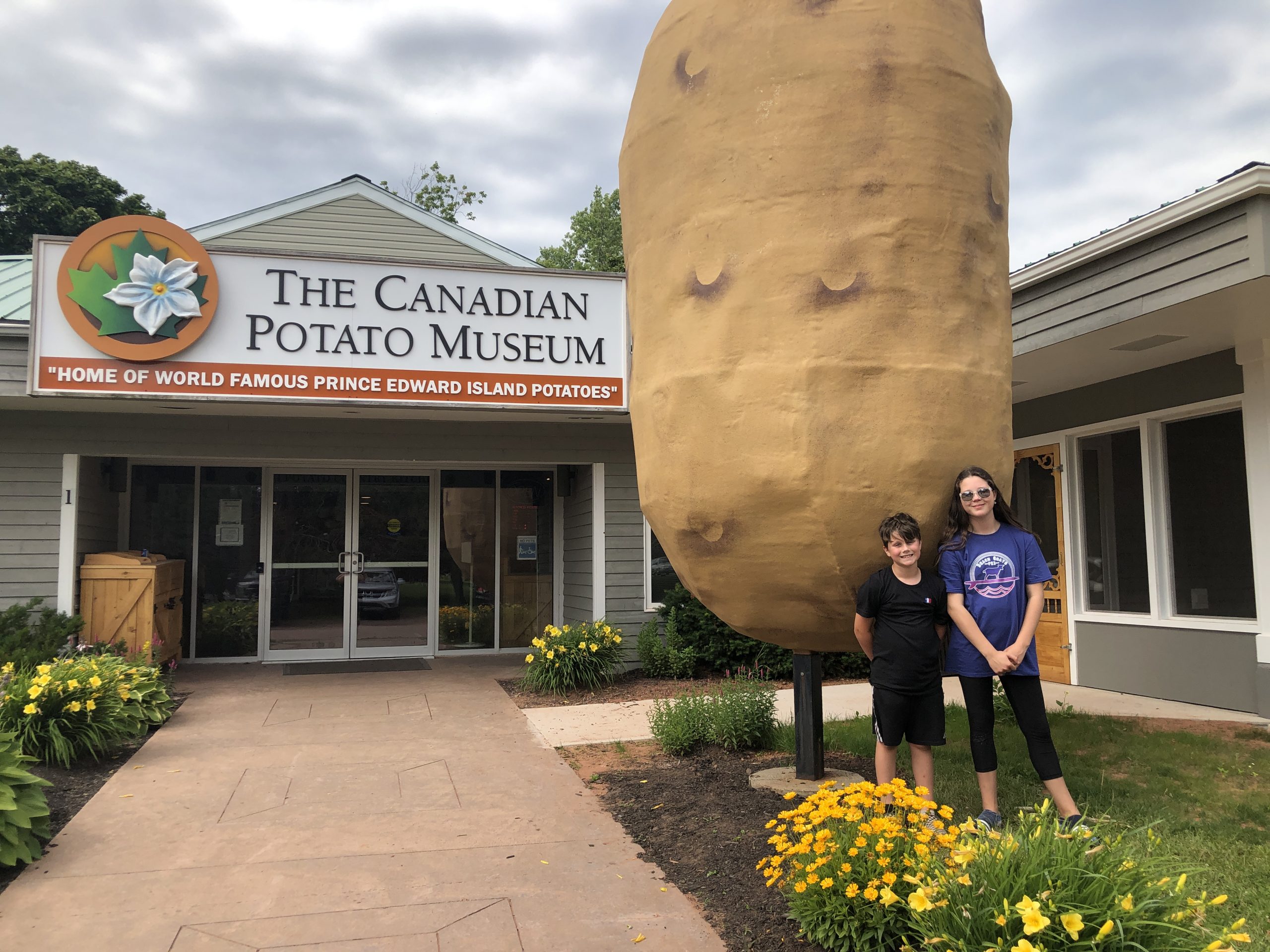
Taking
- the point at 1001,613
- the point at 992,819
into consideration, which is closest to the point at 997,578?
the point at 1001,613

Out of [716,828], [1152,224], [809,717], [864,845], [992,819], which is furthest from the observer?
[1152,224]

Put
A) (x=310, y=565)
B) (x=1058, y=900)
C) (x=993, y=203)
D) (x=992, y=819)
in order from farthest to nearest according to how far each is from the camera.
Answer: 1. (x=310, y=565)
2. (x=992, y=819)
3. (x=993, y=203)
4. (x=1058, y=900)

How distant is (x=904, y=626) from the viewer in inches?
146

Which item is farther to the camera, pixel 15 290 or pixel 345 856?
pixel 15 290

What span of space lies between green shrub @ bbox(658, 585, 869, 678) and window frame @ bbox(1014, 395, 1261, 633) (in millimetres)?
2283

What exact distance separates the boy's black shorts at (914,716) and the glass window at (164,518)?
891cm

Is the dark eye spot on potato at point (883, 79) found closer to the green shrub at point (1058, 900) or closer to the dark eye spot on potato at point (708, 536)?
the dark eye spot on potato at point (708, 536)

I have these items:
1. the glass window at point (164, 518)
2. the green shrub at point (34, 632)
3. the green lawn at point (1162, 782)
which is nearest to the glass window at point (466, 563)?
the glass window at point (164, 518)

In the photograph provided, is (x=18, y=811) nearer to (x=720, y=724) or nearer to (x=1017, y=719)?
(x=720, y=724)

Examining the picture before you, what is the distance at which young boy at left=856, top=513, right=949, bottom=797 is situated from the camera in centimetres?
364

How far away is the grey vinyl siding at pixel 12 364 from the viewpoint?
8023mm

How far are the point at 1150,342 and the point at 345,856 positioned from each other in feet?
21.8

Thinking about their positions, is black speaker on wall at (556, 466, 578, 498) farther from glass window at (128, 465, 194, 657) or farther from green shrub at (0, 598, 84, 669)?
green shrub at (0, 598, 84, 669)

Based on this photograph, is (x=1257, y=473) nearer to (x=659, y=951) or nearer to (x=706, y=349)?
(x=706, y=349)
